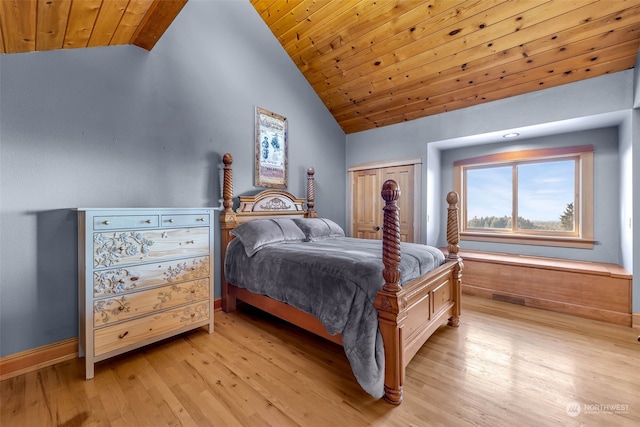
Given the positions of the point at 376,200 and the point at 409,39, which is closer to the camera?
the point at 409,39

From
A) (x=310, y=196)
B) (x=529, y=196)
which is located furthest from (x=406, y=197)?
(x=529, y=196)

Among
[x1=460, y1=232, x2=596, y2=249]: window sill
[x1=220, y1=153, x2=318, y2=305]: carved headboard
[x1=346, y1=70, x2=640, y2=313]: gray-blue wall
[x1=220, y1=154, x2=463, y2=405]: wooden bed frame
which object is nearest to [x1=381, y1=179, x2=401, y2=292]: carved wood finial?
[x1=220, y1=154, x2=463, y2=405]: wooden bed frame

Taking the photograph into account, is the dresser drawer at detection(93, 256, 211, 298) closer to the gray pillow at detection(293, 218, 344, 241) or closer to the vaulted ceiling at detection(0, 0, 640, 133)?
the gray pillow at detection(293, 218, 344, 241)

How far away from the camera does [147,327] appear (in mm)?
2021

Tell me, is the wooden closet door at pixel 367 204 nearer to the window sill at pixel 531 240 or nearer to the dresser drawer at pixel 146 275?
the window sill at pixel 531 240

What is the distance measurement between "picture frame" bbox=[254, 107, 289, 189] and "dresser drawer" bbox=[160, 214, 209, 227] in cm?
115

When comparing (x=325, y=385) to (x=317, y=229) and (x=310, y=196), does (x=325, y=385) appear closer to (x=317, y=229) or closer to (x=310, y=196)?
(x=317, y=229)

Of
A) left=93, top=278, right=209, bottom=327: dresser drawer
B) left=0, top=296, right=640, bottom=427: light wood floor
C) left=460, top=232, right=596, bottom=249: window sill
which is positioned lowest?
left=0, top=296, right=640, bottom=427: light wood floor

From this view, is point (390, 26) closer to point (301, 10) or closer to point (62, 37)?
point (301, 10)

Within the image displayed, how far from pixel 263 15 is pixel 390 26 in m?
1.76

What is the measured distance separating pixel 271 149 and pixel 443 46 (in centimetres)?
234

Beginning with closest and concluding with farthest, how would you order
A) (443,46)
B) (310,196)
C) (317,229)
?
(443,46)
(317,229)
(310,196)

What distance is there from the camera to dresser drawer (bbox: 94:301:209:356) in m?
1.82

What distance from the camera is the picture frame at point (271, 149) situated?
3.39 m
